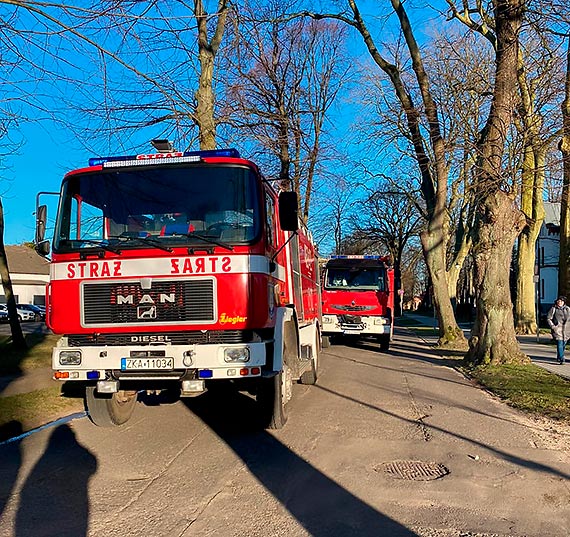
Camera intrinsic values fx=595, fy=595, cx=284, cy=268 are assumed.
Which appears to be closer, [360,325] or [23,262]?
[360,325]

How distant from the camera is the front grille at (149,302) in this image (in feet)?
20.8

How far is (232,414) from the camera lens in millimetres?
8523

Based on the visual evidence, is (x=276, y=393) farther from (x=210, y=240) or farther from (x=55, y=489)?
(x=55, y=489)

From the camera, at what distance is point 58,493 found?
5230 millimetres

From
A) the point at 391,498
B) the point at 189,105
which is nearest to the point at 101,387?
the point at 391,498

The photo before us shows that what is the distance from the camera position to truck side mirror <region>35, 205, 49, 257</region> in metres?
7.02

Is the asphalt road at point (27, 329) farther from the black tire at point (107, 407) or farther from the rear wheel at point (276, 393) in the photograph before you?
the rear wheel at point (276, 393)

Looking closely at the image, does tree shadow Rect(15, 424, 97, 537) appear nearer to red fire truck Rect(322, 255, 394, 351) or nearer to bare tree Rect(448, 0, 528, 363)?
bare tree Rect(448, 0, 528, 363)

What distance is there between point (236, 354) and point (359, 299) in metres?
12.6

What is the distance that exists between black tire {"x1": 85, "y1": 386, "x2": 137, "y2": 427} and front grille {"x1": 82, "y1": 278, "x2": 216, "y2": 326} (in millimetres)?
1261

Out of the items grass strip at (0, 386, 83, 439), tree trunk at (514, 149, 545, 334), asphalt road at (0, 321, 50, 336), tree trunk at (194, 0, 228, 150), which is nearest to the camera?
grass strip at (0, 386, 83, 439)

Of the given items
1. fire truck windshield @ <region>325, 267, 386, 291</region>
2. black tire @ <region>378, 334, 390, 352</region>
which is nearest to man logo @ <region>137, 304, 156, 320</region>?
fire truck windshield @ <region>325, 267, 386, 291</region>

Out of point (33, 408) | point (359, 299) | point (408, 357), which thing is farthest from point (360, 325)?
point (33, 408)

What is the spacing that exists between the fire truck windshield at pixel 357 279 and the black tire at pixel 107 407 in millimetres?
11484
